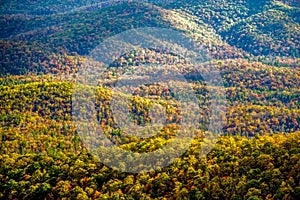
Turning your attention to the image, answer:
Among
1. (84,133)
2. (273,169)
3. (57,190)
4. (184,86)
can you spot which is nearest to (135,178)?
(57,190)

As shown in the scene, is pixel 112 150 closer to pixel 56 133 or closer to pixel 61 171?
pixel 61 171

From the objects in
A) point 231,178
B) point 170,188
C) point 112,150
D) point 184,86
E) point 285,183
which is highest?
point 285,183

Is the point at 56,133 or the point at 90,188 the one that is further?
the point at 56,133

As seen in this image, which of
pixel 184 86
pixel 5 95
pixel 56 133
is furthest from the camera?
pixel 184 86

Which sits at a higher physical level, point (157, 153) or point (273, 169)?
point (273, 169)

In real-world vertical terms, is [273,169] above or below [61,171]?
above

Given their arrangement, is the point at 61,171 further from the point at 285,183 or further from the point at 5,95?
the point at 5,95

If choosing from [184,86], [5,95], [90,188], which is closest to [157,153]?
[90,188]

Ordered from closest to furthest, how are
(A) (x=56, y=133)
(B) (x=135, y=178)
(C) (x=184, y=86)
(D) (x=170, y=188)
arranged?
(D) (x=170, y=188) < (B) (x=135, y=178) < (A) (x=56, y=133) < (C) (x=184, y=86)

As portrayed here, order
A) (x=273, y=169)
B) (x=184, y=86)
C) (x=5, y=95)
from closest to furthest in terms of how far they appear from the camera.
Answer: (x=273, y=169) → (x=5, y=95) → (x=184, y=86)
